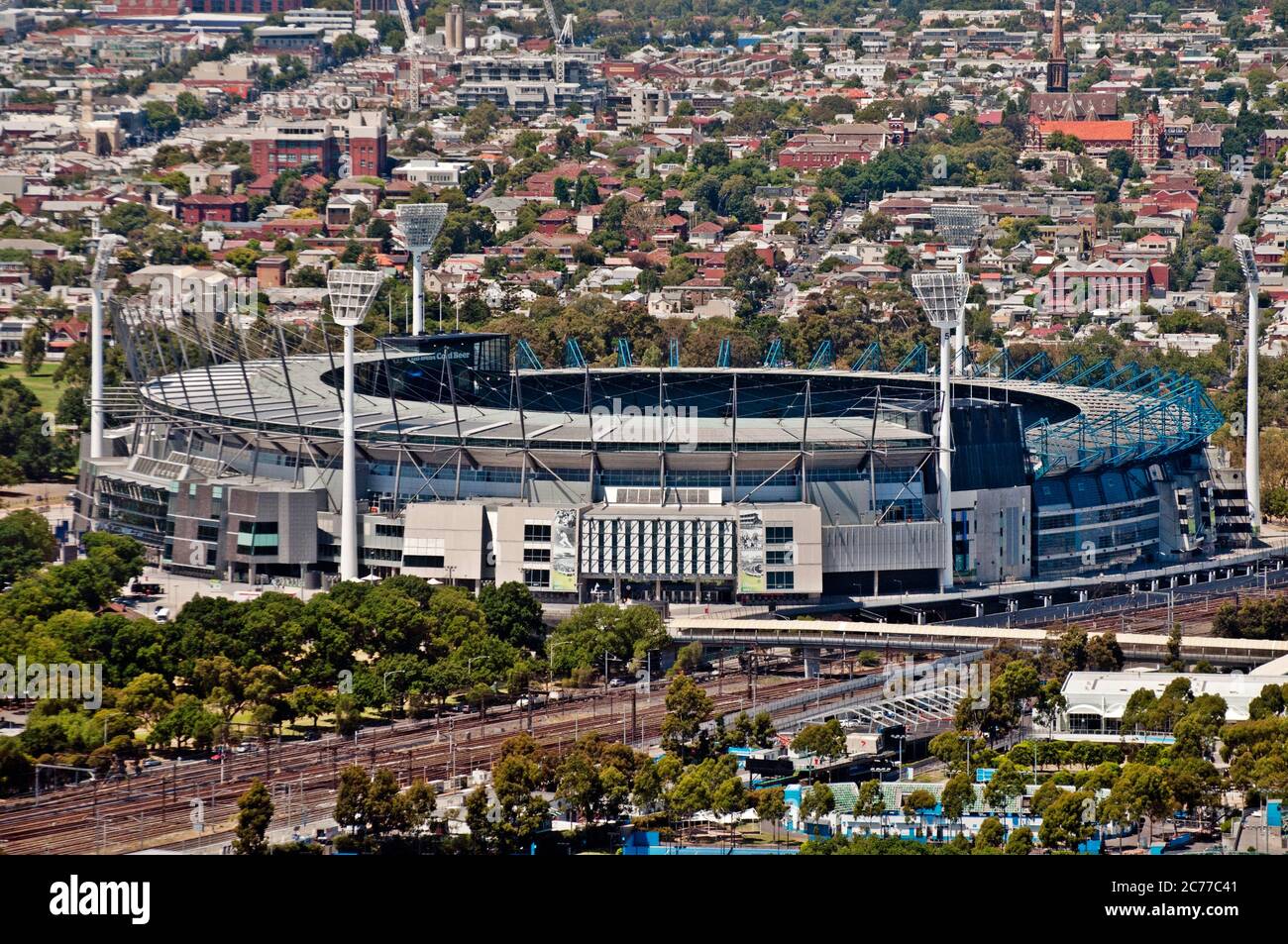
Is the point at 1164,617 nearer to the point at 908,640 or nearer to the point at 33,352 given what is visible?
the point at 908,640

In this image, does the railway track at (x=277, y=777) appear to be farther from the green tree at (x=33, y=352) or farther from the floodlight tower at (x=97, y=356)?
the green tree at (x=33, y=352)

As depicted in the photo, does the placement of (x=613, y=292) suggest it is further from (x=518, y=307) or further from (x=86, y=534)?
(x=86, y=534)

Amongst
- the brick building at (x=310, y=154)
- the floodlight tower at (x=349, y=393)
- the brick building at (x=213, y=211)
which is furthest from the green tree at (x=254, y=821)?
the brick building at (x=310, y=154)

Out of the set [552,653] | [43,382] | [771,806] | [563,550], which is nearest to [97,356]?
[563,550]

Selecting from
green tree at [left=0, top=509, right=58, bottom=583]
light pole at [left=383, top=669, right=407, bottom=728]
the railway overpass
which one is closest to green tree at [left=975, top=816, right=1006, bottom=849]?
light pole at [left=383, top=669, right=407, bottom=728]

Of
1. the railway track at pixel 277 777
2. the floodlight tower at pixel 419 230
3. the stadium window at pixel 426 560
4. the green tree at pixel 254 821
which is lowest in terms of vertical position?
the stadium window at pixel 426 560

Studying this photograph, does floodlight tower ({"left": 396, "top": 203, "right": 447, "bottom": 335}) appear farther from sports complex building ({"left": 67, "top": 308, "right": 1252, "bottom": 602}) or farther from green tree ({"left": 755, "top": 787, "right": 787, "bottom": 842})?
green tree ({"left": 755, "top": 787, "right": 787, "bottom": 842})
